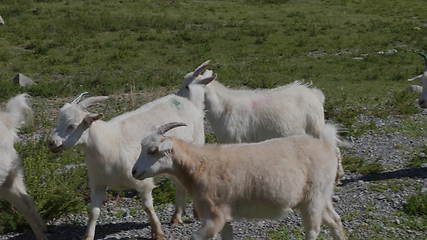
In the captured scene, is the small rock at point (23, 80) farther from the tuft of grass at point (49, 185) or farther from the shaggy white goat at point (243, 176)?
the shaggy white goat at point (243, 176)

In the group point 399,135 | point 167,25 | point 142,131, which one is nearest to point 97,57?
point 167,25

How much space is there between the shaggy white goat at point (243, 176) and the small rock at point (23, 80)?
487 inches

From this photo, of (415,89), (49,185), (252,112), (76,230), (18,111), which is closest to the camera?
(18,111)

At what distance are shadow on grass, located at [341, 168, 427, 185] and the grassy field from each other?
2.96m

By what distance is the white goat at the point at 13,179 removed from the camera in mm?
8555

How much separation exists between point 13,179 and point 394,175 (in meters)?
6.00

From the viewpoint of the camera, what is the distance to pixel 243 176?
7480mm

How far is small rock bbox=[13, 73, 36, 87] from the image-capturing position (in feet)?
62.6

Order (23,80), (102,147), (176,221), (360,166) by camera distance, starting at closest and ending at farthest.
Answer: (102,147)
(176,221)
(360,166)
(23,80)

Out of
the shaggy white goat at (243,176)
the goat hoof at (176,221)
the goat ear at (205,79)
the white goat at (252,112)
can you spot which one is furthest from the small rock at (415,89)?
the shaggy white goat at (243,176)

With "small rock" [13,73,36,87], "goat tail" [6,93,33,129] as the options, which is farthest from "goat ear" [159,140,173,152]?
"small rock" [13,73,36,87]

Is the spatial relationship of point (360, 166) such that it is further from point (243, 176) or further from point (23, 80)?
point (23, 80)

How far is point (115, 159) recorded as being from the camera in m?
8.59

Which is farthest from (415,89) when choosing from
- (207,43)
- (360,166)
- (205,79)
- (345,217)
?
(345,217)
